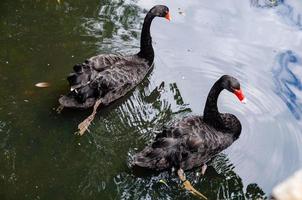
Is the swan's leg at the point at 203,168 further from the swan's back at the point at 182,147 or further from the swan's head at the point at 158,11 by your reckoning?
the swan's head at the point at 158,11

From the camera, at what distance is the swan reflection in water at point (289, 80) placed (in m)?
4.45

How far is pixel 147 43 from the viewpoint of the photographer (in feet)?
15.5

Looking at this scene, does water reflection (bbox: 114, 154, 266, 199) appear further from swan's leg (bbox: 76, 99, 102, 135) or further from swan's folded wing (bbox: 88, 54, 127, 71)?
swan's folded wing (bbox: 88, 54, 127, 71)

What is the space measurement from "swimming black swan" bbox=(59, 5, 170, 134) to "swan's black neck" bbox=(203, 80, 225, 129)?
0.94m

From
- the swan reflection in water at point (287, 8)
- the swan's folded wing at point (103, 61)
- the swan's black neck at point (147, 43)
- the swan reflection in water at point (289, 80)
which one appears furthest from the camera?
the swan reflection in water at point (287, 8)

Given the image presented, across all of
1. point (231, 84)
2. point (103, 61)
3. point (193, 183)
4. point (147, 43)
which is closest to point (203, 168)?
point (193, 183)

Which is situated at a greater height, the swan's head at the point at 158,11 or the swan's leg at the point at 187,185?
the swan's head at the point at 158,11

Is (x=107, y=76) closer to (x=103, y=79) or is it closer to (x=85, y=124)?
(x=103, y=79)

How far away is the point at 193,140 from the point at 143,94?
1077 millimetres

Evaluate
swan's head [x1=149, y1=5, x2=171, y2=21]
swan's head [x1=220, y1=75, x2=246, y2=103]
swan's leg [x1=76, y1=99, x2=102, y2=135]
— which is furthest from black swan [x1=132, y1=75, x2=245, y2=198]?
swan's head [x1=149, y1=5, x2=171, y2=21]

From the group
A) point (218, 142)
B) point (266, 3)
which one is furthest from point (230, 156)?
point (266, 3)

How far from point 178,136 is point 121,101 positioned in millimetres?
1014

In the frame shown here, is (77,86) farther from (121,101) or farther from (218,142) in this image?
(218,142)

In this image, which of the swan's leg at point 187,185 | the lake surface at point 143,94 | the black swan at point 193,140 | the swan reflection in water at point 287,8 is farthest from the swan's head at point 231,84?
the swan reflection in water at point 287,8
